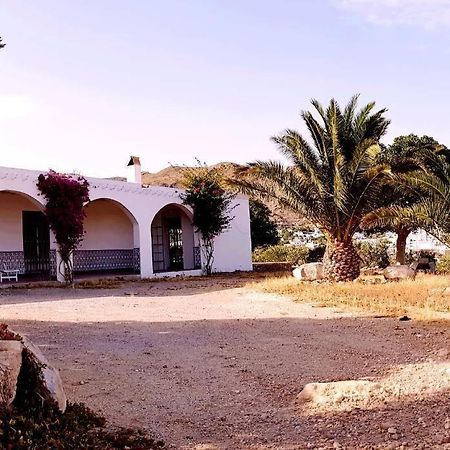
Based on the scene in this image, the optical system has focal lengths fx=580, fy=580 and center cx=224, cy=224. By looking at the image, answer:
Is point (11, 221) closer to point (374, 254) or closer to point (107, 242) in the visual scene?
point (107, 242)

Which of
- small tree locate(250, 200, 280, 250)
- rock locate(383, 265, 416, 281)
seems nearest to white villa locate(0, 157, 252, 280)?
rock locate(383, 265, 416, 281)

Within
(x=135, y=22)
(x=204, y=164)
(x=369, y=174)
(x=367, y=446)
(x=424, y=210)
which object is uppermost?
(x=135, y=22)

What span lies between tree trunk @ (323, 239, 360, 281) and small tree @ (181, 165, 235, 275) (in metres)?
6.26

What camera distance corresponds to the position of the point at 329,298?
12.1m

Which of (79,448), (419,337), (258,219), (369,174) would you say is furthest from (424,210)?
(258,219)

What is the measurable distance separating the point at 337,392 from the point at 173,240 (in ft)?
60.0

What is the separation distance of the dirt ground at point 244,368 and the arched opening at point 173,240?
10768 mm

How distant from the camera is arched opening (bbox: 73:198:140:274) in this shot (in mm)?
20156

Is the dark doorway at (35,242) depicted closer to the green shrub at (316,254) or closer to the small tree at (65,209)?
the small tree at (65,209)

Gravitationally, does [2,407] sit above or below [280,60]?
below

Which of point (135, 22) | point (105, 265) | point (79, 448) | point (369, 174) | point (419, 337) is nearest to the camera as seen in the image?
point (79, 448)

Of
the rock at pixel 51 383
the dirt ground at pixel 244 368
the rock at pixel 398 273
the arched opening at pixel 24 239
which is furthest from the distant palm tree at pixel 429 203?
the rock at pixel 51 383

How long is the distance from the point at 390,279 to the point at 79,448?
13.5 metres

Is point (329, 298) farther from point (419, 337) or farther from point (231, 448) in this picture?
point (231, 448)
